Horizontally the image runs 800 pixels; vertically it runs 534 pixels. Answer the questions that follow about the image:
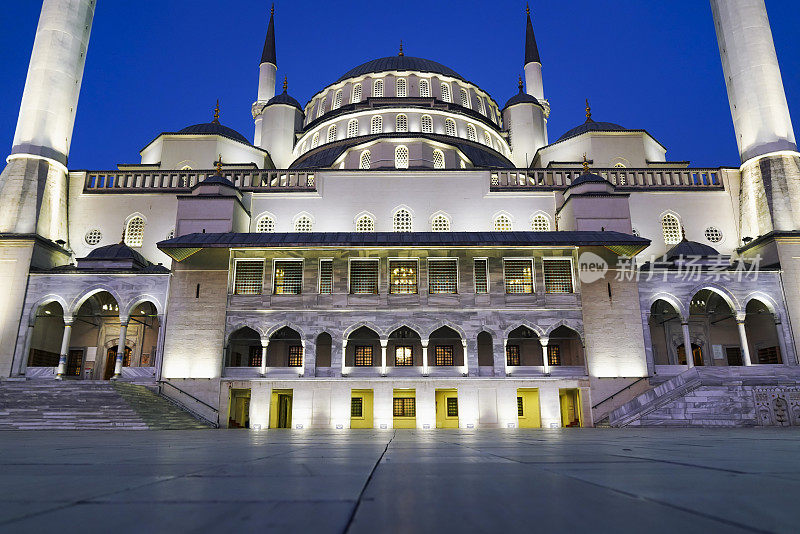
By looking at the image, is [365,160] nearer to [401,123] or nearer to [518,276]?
[401,123]

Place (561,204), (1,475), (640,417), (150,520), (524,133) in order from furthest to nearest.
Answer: (524,133)
(561,204)
(640,417)
(1,475)
(150,520)

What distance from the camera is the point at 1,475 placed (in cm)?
292

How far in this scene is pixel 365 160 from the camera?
35969 millimetres

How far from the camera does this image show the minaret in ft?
93.3

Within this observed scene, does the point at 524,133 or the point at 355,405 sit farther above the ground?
the point at 524,133

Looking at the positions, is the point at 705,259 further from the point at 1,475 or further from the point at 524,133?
the point at 1,475

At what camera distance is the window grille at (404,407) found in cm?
2777

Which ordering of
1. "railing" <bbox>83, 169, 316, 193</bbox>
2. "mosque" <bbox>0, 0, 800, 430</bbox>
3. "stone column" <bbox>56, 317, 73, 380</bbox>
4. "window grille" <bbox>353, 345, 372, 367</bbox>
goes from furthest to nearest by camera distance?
1. "railing" <bbox>83, 169, 316, 193</bbox>
2. "window grille" <bbox>353, 345, 372, 367</bbox>
3. "stone column" <bbox>56, 317, 73, 380</bbox>
4. "mosque" <bbox>0, 0, 800, 430</bbox>

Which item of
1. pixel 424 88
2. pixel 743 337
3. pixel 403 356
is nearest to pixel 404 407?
pixel 403 356

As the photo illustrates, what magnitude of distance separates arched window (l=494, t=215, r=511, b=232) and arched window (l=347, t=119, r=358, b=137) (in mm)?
14698

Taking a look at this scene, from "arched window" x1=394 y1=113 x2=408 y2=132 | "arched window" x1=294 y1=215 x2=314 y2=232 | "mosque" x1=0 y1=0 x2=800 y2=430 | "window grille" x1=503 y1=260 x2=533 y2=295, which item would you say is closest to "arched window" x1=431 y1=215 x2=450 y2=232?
"mosque" x1=0 y1=0 x2=800 y2=430

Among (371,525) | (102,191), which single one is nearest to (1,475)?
(371,525)

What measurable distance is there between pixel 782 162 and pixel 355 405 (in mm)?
27510

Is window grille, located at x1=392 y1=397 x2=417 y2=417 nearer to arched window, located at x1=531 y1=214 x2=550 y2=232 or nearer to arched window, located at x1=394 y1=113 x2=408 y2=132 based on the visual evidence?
arched window, located at x1=531 y1=214 x2=550 y2=232
